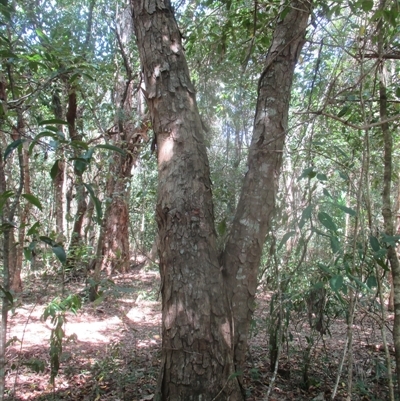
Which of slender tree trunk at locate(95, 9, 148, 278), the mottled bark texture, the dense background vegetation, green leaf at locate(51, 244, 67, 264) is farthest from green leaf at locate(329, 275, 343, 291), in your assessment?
slender tree trunk at locate(95, 9, 148, 278)

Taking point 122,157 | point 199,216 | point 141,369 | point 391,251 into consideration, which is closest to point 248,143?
point 391,251

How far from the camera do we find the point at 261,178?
203 centimetres

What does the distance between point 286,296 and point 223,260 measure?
3.73ft

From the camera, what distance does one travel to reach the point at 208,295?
1706 mm

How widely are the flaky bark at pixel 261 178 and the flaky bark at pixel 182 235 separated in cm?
16

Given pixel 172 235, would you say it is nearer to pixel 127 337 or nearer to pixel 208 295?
pixel 208 295

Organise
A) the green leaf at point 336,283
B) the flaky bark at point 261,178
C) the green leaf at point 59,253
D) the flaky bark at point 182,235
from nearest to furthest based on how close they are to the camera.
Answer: the green leaf at point 59,253 → the green leaf at point 336,283 → the flaky bark at point 182,235 → the flaky bark at point 261,178

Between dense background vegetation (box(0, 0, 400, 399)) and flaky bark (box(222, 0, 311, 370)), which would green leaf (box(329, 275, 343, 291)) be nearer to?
dense background vegetation (box(0, 0, 400, 399))

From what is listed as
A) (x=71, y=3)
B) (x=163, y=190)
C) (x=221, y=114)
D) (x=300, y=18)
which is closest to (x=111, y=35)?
(x=71, y=3)

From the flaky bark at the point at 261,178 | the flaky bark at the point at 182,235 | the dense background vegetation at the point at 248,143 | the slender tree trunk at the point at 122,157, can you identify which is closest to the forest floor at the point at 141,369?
the dense background vegetation at the point at 248,143

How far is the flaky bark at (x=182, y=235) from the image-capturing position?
165cm

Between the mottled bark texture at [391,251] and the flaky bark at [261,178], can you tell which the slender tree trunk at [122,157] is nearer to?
the flaky bark at [261,178]

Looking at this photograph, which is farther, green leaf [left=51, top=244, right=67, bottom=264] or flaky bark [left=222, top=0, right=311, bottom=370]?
flaky bark [left=222, top=0, right=311, bottom=370]

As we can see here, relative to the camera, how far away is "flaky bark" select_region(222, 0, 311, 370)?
1.92 meters
